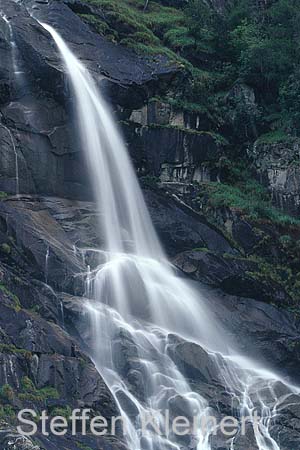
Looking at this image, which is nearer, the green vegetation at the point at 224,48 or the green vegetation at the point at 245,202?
the green vegetation at the point at 245,202

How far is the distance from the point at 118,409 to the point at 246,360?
6.52 metres

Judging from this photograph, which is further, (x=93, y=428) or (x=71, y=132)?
(x=71, y=132)

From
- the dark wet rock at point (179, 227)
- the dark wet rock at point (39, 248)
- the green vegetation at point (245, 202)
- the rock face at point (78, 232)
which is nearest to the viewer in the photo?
the rock face at point (78, 232)

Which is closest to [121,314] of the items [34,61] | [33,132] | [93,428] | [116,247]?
[116,247]

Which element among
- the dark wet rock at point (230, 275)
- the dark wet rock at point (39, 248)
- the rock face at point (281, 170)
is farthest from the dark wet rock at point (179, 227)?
the dark wet rock at point (39, 248)

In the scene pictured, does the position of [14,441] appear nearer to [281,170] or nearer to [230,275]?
[230,275]

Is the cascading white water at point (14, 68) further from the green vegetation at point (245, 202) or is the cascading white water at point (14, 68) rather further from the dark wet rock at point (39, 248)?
the green vegetation at point (245, 202)

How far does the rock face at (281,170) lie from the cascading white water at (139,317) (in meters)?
5.94

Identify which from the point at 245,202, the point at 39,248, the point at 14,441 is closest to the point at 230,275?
the point at 245,202

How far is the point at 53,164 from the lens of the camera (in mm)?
27391

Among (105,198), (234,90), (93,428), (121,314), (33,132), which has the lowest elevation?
(93,428)

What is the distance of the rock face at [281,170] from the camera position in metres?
30.8

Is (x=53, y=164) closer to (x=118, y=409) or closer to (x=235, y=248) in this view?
(x=235, y=248)

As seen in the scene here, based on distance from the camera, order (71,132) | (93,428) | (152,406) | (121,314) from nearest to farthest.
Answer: (93,428) < (152,406) < (121,314) < (71,132)
